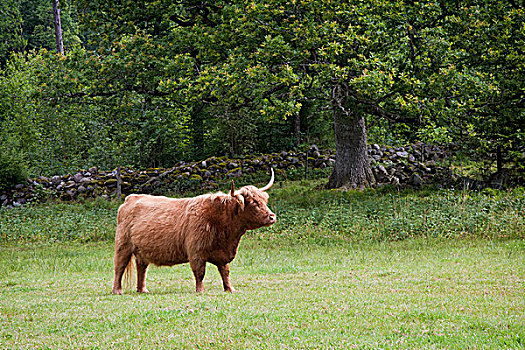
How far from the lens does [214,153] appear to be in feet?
95.0

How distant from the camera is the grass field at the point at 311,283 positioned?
5926 millimetres

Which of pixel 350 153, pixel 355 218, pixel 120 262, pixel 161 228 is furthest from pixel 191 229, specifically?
pixel 350 153

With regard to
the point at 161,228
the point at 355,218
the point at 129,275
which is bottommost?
the point at 355,218

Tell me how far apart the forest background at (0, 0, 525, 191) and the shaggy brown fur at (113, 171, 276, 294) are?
790cm

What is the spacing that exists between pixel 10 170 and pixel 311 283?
2016 centimetres

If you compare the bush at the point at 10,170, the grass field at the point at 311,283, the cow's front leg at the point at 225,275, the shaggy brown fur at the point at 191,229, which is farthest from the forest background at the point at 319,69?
the cow's front leg at the point at 225,275

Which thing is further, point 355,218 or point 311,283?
point 355,218

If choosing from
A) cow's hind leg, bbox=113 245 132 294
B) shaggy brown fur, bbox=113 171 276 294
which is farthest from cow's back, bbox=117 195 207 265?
cow's hind leg, bbox=113 245 132 294

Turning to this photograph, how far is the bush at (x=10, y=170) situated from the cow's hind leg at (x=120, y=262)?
18.3 meters

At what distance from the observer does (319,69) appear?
55.0 ft

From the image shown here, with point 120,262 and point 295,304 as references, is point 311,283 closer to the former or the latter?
point 295,304

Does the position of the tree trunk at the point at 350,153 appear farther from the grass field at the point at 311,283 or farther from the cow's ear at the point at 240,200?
the cow's ear at the point at 240,200

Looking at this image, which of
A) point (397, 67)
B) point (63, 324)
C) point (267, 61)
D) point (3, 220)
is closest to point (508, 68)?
point (397, 67)

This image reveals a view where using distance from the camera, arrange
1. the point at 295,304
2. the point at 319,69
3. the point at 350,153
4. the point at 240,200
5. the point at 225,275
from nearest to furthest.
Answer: the point at 295,304
the point at 240,200
the point at 225,275
the point at 319,69
the point at 350,153
